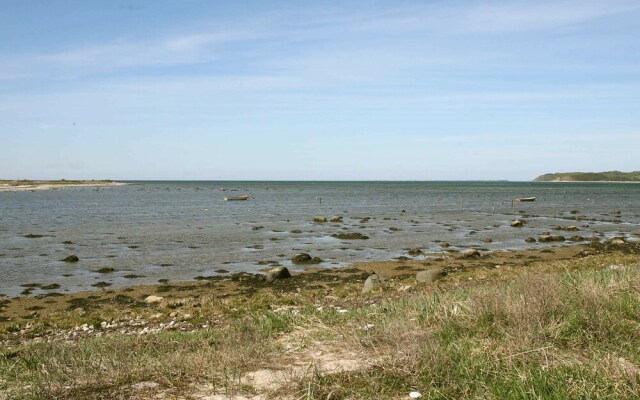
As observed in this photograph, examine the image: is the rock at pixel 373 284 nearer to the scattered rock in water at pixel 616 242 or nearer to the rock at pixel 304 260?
the rock at pixel 304 260

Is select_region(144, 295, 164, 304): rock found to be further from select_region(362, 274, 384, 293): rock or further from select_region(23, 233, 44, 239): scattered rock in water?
select_region(23, 233, 44, 239): scattered rock in water

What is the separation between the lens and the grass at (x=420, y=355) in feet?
17.6

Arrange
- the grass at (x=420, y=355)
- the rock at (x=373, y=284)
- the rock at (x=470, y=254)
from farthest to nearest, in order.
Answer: the rock at (x=470, y=254), the rock at (x=373, y=284), the grass at (x=420, y=355)

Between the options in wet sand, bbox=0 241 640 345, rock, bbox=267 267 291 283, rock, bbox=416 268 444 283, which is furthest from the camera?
rock, bbox=267 267 291 283

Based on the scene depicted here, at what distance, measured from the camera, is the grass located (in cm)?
538

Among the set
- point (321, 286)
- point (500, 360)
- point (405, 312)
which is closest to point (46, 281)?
point (321, 286)

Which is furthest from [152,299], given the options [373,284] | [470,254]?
[470,254]

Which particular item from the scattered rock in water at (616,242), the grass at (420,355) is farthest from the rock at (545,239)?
the grass at (420,355)

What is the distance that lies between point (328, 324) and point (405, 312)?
1356mm

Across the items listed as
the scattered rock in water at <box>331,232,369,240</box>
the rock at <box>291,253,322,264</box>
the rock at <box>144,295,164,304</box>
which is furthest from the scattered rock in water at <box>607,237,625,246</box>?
the rock at <box>144,295,164,304</box>

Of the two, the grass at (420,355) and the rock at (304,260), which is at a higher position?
the grass at (420,355)

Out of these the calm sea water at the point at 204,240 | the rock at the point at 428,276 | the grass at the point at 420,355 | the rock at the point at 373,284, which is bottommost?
the calm sea water at the point at 204,240

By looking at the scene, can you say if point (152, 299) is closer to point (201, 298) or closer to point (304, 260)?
point (201, 298)

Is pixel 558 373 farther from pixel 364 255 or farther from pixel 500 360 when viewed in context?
pixel 364 255
